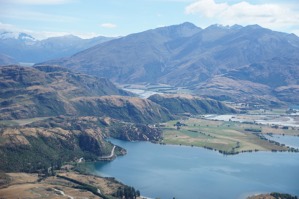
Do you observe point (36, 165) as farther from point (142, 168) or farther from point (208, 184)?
point (208, 184)

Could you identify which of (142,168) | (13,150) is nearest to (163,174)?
(142,168)

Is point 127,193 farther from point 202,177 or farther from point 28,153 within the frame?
point 28,153

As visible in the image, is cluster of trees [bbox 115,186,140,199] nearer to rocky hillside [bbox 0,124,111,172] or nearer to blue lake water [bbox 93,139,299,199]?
blue lake water [bbox 93,139,299,199]

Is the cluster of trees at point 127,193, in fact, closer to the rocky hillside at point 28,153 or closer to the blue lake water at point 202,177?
the blue lake water at point 202,177

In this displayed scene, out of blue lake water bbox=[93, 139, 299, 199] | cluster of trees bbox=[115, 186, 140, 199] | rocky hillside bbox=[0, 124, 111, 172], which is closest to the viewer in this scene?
cluster of trees bbox=[115, 186, 140, 199]

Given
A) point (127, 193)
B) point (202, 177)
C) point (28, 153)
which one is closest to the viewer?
point (127, 193)

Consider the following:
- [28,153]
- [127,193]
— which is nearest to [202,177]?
[127,193]

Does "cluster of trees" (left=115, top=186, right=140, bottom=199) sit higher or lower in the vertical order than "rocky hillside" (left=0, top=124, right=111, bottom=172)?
lower

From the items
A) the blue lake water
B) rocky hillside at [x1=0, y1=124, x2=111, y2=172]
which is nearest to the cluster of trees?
the blue lake water

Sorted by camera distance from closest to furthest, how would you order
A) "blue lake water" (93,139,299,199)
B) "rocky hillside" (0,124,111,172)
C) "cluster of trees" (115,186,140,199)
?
1. "cluster of trees" (115,186,140,199)
2. "blue lake water" (93,139,299,199)
3. "rocky hillside" (0,124,111,172)

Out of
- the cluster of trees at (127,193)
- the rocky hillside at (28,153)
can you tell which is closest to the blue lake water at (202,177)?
the cluster of trees at (127,193)
